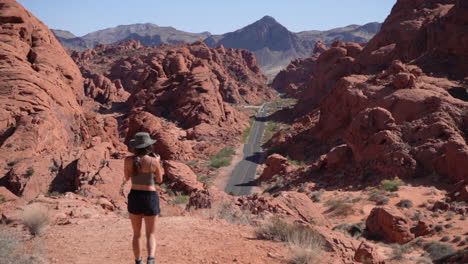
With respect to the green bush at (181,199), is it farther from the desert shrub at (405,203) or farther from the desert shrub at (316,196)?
the desert shrub at (405,203)

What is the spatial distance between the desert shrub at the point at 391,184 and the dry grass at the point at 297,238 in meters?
14.2

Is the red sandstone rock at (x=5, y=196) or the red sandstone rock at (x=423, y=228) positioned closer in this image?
the red sandstone rock at (x=5, y=196)

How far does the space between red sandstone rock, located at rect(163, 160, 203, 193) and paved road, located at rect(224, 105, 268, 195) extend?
534cm

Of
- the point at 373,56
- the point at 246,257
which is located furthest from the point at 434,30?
the point at 246,257

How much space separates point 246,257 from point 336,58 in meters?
53.1

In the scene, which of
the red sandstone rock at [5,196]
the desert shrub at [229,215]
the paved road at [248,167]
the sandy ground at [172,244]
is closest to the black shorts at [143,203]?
the sandy ground at [172,244]

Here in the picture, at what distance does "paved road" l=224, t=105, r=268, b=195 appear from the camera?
3013cm

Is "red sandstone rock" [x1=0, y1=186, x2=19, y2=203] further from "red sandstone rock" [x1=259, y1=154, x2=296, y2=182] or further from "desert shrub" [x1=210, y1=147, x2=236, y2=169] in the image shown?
"desert shrub" [x1=210, y1=147, x2=236, y2=169]

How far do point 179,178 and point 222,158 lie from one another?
1852cm

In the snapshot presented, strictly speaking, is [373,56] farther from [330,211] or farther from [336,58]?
[330,211]

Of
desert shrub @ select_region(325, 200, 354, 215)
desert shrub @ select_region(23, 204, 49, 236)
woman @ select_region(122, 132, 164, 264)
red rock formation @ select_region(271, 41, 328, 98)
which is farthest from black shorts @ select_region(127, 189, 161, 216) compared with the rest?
red rock formation @ select_region(271, 41, 328, 98)

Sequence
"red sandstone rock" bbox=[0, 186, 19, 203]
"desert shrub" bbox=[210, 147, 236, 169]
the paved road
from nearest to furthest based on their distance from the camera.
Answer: "red sandstone rock" bbox=[0, 186, 19, 203] → the paved road → "desert shrub" bbox=[210, 147, 236, 169]

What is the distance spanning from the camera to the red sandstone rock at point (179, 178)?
20016mm

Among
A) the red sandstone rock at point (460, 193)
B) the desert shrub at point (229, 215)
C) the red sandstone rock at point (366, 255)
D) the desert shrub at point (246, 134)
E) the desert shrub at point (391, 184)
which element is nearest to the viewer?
the red sandstone rock at point (366, 255)
